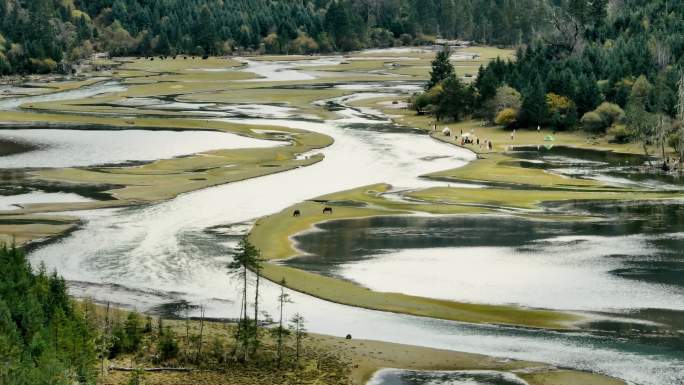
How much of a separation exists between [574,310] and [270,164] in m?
54.2

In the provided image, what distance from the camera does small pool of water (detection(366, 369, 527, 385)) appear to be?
41.1 meters

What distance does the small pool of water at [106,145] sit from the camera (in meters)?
102

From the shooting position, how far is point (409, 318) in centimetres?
5047

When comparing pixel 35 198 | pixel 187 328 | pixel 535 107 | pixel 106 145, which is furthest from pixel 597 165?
pixel 187 328

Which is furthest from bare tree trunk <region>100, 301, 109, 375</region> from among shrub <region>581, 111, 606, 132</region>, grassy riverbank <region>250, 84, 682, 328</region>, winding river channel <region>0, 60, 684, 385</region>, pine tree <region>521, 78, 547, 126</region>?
pine tree <region>521, 78, 547, 126</region>

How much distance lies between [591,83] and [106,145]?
62.7 m

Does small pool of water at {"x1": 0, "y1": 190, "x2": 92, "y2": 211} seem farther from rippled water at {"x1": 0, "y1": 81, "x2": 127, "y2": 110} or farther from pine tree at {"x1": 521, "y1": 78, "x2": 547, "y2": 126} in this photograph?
rippled water at {"x1": 0, "y1": 81, "x2": 127, "y2": 110}

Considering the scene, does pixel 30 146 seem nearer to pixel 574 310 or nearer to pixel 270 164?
pixel 270 164

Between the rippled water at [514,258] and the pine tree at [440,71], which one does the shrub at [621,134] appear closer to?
the pine tree at [440,71]

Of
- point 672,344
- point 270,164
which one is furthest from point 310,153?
point 672,344

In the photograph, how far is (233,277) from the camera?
183 feet

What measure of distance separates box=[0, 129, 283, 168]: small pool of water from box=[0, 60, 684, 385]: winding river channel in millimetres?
17745

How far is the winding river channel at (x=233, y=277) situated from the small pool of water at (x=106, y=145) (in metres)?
17.7

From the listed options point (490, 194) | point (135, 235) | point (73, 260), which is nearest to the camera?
point (73, 260)
